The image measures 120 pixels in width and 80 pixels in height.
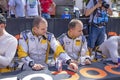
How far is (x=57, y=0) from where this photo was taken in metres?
14.2

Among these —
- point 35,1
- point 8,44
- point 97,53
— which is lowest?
point 97,53

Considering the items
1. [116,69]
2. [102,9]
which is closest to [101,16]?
[102,9]

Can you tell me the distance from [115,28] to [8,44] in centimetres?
466

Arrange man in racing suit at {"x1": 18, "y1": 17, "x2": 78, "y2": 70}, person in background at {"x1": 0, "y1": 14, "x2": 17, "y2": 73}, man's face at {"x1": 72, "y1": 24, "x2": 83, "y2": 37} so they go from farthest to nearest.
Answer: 1. man's face at {"x1": 72, "y1": 24, "x2": 83, "y2": 37}
2. man in racing suit at {"x1": 18, "y1": 17, "x2": 78, "y2": 70}
3. person in background at {"x1": 0, "y1": 14, "x2": 17, "y2": 73}

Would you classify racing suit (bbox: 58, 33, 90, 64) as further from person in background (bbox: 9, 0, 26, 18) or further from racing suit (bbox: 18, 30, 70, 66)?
person in background (bbox: 9, 0, 26, 18)

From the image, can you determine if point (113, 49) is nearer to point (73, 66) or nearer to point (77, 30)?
point (77, 30)

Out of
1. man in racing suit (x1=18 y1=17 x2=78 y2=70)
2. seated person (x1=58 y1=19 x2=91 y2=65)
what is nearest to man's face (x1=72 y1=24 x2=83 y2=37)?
seated person (x1=58 y1=19 x2=91 y2=65)

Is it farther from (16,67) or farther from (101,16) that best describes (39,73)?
(101,16)

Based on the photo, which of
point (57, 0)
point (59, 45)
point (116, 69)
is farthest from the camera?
point (57, 0)

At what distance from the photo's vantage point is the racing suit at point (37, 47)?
4.01 m

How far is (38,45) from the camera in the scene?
417 centimetres

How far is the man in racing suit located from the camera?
13.0 feet

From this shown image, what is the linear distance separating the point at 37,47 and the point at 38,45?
0.04 metres

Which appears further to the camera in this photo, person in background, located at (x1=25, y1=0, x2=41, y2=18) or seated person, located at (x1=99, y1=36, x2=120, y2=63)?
person in background, located at (x1=25, y1=0, x2=41, y2=18)
